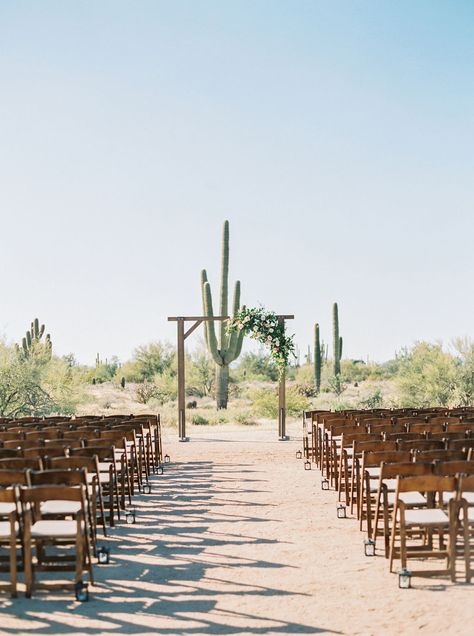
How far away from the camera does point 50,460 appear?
8.29m

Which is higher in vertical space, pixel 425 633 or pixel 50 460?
pixel 50 460

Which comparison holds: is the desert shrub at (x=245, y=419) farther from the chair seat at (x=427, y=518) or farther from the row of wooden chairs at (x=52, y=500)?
the chair seat at (x=427, y=518)

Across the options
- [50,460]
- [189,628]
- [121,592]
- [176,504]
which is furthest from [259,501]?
[189,628]

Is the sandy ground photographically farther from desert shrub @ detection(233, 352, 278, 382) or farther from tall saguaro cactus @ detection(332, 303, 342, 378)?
desert shrub @ detection(233, 352, 278, 382)

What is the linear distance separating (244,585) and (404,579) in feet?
4.22

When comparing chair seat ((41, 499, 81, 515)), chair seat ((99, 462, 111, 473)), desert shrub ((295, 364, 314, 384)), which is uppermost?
desert shrub ((295, 364, 314, 384))

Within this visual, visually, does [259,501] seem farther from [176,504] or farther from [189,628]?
[189,628]

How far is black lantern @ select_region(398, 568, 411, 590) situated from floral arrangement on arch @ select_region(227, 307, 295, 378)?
15330mm

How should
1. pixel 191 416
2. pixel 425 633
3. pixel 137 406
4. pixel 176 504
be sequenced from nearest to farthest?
1. pixel 425 633
2. pixel 176 504
3. pixel 191 416
4. pixel 137 406

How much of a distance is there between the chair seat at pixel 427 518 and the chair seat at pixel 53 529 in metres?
2.77

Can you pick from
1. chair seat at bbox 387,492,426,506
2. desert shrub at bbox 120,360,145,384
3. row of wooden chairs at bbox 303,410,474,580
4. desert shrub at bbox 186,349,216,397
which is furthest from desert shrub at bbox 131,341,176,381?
chair seat at bbox 387,492,426,506

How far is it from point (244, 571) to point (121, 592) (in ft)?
3.88

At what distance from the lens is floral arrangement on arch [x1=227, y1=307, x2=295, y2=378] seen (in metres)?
22.3

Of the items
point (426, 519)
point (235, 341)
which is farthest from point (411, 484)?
point (235, 341)
